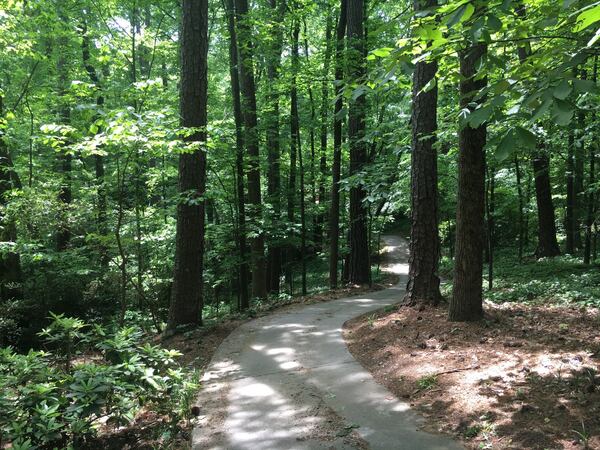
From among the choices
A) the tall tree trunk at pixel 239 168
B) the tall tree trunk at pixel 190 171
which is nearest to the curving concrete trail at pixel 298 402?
the tall tree trunk at pixel 190 171

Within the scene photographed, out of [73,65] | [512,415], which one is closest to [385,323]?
[512,415]

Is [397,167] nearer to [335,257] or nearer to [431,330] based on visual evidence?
[335,257]

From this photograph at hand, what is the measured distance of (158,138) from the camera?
255 inches

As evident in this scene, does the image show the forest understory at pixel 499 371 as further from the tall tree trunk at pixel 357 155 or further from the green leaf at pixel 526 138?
the tall tree trunk at pixel 357 155

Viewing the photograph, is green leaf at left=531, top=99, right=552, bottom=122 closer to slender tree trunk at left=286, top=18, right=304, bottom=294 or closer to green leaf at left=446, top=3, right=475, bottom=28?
green leaf at left=446, top=3, right=475, bottom=28

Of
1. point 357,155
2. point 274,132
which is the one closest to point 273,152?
point 274,132

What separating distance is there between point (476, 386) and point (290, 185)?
12.8 meters

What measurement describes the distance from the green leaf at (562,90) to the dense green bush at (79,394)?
12.5ft

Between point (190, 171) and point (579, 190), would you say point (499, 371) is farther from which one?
point (579, 190)

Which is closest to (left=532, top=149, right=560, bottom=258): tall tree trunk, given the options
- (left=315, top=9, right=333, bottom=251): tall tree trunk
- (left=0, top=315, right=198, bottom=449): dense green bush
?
(left=315, top=9, right=333, bottom=251): tall tree trunk

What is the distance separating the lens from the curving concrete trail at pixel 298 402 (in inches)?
142

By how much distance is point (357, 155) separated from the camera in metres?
13.2

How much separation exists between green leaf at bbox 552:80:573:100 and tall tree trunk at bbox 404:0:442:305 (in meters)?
5.43

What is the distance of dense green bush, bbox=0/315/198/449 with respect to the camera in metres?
3.42
